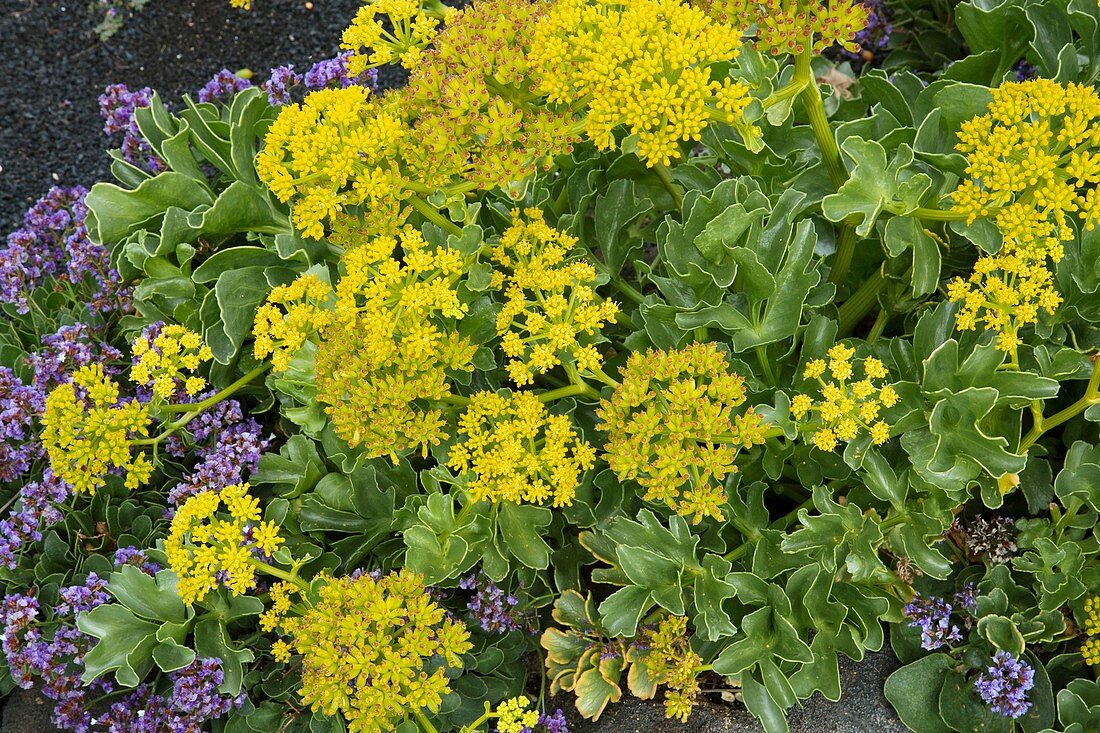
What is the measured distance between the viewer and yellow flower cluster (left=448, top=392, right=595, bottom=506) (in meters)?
2.10

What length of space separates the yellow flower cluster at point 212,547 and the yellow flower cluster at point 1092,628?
195cm

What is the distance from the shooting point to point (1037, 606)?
7.96 feet

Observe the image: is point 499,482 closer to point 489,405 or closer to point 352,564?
point 489,405

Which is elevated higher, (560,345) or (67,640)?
(560,345)

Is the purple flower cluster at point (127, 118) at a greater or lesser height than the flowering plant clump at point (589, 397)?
greater

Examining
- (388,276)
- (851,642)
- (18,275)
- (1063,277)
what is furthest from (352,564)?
(1063,277)

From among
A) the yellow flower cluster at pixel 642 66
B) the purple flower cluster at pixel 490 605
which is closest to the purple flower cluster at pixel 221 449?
the purple flower cluster at pixel 490 605

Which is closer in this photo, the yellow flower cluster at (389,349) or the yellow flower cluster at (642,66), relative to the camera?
the yellow flower cluster at (642,66)

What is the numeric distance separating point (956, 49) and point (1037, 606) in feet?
6.75

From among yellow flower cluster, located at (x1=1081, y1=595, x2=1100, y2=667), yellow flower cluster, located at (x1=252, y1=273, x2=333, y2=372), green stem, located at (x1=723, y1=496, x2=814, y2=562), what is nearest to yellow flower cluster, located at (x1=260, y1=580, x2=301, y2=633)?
yellow flower cluster, located at (x1=252, y1=273, x2=333, y2=372)

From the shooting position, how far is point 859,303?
2609 millimetres

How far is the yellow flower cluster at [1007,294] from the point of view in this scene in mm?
2074

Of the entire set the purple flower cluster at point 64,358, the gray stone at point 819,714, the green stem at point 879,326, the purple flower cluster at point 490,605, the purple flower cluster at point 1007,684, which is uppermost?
the purple flower cluster at point 64,358

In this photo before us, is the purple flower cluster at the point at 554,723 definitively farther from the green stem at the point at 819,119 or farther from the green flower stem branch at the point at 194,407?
the green stem at the point at 819,119
